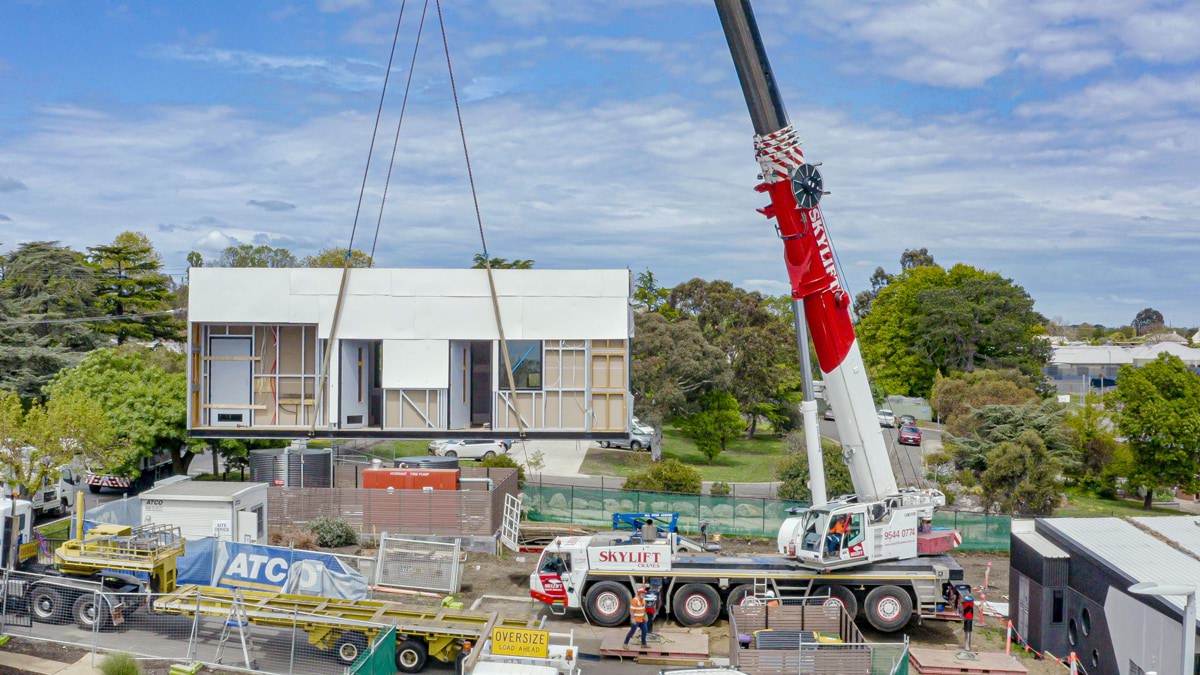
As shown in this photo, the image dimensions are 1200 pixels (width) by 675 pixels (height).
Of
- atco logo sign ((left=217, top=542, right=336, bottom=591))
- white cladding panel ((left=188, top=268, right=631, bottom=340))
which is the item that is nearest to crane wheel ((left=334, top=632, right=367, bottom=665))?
atco logo sign ((left=217, top=542, right=336, bottom=591))

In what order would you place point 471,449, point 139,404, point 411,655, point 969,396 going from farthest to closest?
point 969,396
point 471,449
point 139,404
point 411,655

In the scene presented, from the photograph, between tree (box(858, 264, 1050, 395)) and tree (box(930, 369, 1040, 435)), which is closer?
tree (box(930, 369, 1040, 435))

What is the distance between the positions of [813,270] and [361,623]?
11.7 meters

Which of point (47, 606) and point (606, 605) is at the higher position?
point (47, 606)

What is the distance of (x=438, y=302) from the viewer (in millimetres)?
29812

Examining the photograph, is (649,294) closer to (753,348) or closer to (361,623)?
(753,348)

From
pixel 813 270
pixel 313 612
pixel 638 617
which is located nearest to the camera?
pixel 313 612

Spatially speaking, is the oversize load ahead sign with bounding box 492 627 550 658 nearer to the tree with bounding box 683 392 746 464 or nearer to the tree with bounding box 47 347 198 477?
the tree with bounding box 47 347 198 477

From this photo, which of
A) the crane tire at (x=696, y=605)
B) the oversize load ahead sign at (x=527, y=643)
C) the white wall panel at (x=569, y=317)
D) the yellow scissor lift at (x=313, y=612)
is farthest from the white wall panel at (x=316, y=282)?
the oversize load ahead sign at (x=527, y=643)

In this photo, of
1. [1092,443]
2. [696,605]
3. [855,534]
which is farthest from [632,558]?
[1092,443]

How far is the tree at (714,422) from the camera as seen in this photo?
182 feet

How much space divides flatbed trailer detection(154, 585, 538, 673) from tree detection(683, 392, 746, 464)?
3774 cm

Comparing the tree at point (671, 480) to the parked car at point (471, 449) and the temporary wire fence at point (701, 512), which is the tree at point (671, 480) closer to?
the temporary wire fence at point (701, 512)

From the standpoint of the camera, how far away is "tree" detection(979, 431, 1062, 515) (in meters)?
36.2
